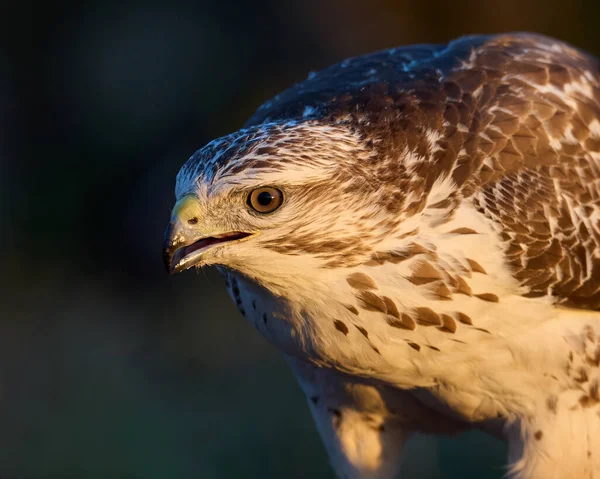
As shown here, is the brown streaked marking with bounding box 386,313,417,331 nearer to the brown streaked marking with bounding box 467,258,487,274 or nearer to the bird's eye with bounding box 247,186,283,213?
the brown streaked marking with bounding box 467,258,487,274

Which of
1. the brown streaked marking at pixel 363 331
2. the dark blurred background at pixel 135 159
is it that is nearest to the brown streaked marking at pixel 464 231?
the brown streaked marking at pixel 363 331

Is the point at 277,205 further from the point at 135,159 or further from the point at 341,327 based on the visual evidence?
the point at 135,159

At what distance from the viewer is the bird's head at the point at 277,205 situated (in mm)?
2980

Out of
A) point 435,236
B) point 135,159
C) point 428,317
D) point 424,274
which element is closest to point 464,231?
point 435,236

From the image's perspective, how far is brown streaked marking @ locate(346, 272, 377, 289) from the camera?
316 centimetres

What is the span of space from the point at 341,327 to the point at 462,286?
17.0 inches

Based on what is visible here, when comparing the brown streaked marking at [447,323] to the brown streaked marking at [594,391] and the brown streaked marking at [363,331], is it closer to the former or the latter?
the brown streaked marking at [363,331]

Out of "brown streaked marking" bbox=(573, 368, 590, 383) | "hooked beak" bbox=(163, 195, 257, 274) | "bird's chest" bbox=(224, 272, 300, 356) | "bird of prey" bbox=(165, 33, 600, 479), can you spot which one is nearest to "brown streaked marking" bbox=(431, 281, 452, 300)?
"bird of prey" bbox=(165, 33, 600, 479)

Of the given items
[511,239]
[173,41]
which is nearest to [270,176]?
[511,239]

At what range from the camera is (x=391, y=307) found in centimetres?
320

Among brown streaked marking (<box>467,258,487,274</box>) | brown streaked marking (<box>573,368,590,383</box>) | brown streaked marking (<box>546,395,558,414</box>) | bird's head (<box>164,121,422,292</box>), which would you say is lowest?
brown streaked marking (<box>546,395,558,414</box>)

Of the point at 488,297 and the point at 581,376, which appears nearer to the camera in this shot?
the point at 488,297

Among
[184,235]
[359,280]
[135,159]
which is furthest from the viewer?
[135,159]

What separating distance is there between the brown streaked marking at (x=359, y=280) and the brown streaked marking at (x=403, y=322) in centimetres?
14
